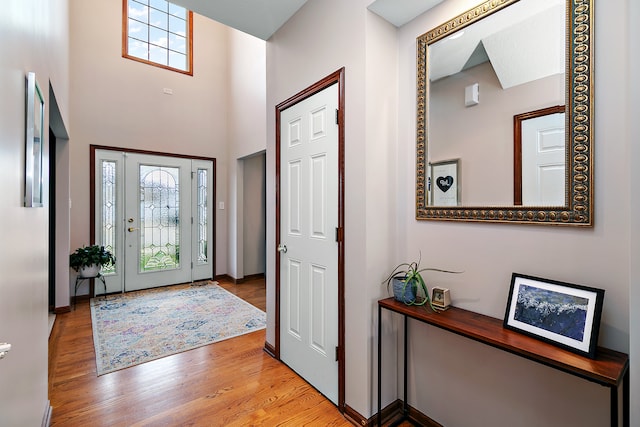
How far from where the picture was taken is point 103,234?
429cm

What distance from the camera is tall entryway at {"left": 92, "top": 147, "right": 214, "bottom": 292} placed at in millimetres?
4336

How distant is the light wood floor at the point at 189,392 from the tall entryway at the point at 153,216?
1888mm

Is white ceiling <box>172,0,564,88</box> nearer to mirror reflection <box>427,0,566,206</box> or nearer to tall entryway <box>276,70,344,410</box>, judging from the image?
mirror reflection <box>427,0,566,206</box>

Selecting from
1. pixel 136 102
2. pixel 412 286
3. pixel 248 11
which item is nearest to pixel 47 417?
pixel 412 286

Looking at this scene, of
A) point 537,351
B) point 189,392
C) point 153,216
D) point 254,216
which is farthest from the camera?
point 254,216

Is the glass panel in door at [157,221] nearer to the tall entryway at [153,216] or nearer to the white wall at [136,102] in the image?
the tall entryway at [153,216]

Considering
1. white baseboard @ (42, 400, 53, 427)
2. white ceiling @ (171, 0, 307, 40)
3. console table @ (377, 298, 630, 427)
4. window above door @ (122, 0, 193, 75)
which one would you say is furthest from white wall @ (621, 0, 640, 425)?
window above door @ (122, 0, 193, 75)

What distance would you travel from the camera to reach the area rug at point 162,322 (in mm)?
2623

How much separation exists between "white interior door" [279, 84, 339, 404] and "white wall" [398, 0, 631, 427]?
0.46 meters

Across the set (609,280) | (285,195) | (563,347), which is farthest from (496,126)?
(285,195)

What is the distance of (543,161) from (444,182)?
1.49ft

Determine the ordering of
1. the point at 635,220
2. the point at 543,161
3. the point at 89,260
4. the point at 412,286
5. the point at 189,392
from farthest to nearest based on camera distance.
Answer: the point at 89,260 → the point at 189,392 → the point at 412,286 → the point at 543,161 → the point at 635,220

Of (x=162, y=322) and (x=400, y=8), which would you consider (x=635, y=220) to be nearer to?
(x=400, y=8)

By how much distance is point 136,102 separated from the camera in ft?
14.8
